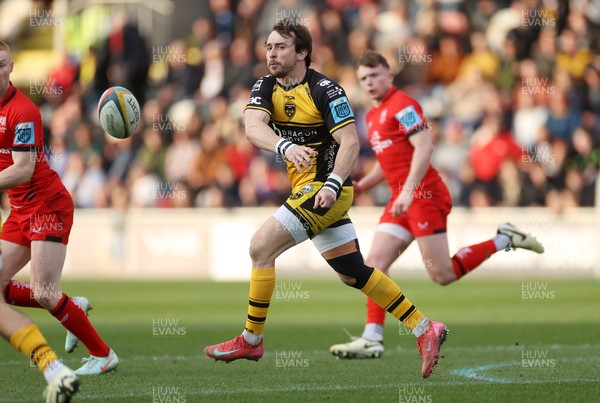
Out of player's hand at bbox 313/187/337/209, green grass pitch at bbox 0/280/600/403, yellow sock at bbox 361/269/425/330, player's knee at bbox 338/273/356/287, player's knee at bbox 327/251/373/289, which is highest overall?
player's hand at bbox 313/187/337/209

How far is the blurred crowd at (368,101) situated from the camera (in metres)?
19.9

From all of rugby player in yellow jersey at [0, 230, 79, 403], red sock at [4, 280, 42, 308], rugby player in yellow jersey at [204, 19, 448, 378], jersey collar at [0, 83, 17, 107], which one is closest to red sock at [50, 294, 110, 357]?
red sock at [4, 280, 42, 308]

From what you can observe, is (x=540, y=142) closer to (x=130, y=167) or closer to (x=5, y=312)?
(x=130, y=167)

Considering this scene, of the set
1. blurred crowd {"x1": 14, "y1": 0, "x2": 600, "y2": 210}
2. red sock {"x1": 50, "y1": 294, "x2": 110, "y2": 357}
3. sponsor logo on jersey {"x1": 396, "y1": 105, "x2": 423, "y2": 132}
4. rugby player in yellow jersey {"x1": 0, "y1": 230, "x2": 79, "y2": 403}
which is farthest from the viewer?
blurred crowd {"x1": 14, "y1": 0, "x2": 600, "y2": 210}

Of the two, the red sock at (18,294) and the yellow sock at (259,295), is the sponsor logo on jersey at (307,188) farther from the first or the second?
the red sock at (18,294)

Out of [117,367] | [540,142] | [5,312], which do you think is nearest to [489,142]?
[540,142]

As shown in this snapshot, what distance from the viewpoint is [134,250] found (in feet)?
69.7

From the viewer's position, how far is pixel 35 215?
7.91m

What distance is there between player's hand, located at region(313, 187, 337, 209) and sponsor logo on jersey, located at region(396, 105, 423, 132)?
2545 mm

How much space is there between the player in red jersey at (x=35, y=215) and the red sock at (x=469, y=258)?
139 inches

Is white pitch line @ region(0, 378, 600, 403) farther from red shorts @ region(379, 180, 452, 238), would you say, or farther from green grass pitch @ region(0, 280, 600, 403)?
red shorts @ region(379, 180, 452, 238)

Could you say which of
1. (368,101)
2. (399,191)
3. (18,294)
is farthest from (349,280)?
(368,101)

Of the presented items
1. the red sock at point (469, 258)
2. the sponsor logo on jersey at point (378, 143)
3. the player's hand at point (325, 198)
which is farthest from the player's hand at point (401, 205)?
the player's hand at point (325, 198)

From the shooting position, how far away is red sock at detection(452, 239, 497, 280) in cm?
1002
